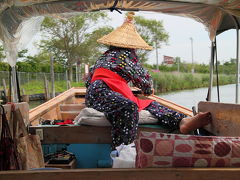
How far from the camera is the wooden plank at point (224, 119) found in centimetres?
196

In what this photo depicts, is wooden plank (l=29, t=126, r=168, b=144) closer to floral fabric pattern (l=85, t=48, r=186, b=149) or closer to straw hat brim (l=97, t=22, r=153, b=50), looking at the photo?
floral fabric pattern (l=85, t=48, r=186, b=149)

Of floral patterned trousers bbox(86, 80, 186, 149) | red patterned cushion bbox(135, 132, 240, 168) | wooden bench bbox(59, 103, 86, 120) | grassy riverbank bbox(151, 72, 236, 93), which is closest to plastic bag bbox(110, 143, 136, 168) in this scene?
red patterned cushion bbox(135, 132, 240, 168)

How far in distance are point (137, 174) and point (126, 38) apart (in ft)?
7.01

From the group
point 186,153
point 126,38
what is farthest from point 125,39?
point 186,153

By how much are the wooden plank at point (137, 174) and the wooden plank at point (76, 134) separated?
1368 millimetres

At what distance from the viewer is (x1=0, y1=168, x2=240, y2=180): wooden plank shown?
43.5 inches

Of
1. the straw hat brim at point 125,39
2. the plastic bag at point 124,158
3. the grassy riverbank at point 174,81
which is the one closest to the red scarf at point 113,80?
the straw hat brim at point 125,39

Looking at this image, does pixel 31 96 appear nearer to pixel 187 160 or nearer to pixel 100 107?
pixel 100 107

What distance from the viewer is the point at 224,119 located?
2.15m

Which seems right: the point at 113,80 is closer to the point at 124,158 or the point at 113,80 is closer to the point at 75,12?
the point at 75,12

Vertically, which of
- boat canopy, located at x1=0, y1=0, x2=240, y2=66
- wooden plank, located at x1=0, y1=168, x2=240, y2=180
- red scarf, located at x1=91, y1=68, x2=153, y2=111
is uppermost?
boat canopy, located at x1=0, y1=0, x2=240, y2=66

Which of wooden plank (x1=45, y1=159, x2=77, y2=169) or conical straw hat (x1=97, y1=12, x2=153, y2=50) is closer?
wooden plank (x1=45, y1=159, x2=77, y2=169)

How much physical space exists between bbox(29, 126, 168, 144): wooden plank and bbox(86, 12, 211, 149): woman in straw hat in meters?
0.12

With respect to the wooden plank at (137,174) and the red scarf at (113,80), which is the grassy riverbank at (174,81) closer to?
the red scarf at (113,80)
